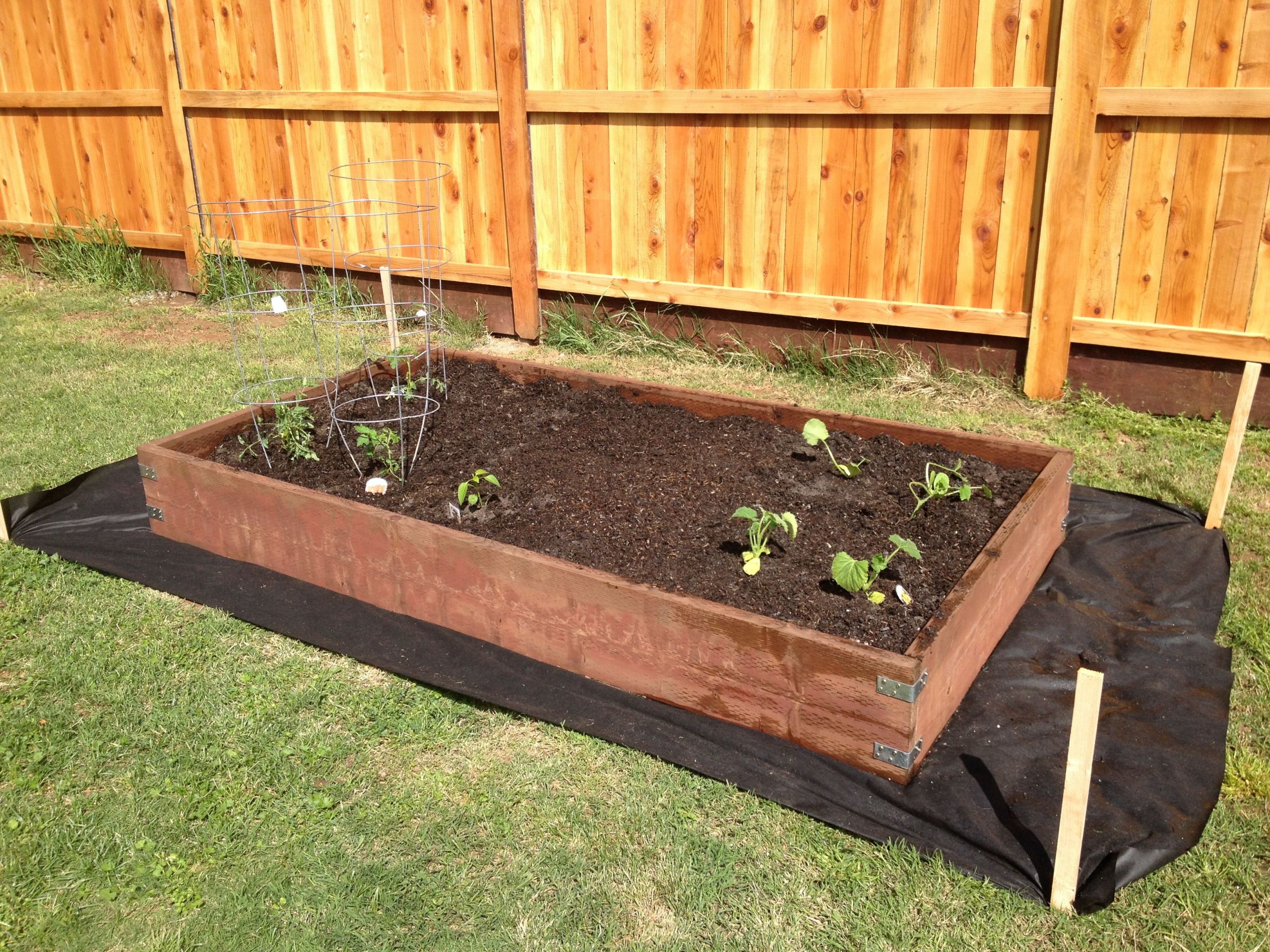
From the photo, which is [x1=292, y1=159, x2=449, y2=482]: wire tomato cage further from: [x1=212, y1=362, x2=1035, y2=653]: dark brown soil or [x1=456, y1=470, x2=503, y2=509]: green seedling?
[x1=456, y1=470, x2=503, y2=509]: green seedling

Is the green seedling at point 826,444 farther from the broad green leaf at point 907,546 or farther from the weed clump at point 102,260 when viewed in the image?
the weed clump at point 102,260

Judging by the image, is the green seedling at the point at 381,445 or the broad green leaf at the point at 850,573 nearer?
the broad green leaf at the point at 850,573

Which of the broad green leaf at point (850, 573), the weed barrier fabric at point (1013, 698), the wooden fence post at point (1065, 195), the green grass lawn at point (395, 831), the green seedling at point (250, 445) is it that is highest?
the wooden fence post at point (1065, 195)

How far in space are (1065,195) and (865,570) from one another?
274 centimetres

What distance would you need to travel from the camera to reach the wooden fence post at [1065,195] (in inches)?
174

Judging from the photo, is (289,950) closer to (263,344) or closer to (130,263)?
(263,344)

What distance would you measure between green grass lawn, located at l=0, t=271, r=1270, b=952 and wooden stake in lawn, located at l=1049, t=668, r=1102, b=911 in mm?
71

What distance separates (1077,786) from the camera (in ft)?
6.80

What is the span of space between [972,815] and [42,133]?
28.4ft

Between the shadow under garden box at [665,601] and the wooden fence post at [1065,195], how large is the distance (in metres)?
1.37

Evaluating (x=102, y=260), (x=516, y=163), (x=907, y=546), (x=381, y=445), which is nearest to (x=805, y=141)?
(x=516, y=163)

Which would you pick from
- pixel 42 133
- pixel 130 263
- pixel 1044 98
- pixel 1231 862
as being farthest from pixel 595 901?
pixel 42 133

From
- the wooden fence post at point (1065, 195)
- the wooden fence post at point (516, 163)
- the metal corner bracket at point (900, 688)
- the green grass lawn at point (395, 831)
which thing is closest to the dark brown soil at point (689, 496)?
the metal corner bracket at point (900, 688)

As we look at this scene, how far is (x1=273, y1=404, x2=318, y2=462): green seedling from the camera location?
12.5 ft
